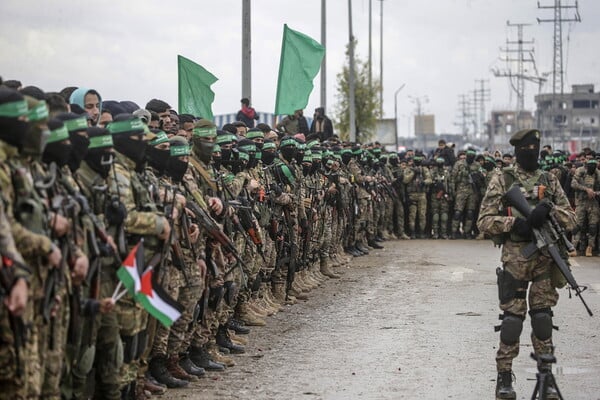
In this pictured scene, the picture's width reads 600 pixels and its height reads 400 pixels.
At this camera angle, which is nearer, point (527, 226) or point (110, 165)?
point (110, 165)

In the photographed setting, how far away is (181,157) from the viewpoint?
29.4ft

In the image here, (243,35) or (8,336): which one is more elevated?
(243,35)

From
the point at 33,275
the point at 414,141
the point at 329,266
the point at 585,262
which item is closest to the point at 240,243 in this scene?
the point at 33,275

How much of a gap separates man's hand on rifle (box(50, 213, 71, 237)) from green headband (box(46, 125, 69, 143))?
0.52 m

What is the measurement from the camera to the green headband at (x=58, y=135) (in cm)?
650

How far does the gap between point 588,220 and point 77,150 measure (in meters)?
17.4

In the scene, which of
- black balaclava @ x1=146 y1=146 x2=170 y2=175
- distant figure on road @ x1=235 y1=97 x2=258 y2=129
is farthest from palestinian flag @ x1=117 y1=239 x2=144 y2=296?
distant figure on road @ x1=235 y1=97 x2=258 y2=129

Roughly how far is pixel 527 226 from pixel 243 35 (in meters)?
11.2

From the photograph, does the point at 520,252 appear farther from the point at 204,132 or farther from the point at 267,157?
the point at 267,157

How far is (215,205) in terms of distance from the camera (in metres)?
9.70

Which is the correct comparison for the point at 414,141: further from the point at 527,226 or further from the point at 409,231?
the point at 527,226

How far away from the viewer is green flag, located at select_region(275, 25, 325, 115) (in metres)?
20.4

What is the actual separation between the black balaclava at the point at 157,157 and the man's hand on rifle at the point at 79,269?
7.92 ft

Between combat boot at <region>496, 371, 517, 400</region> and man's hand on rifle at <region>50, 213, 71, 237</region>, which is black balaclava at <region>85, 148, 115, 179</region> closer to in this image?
man's hand on rifle at <region>50, 213, 71, 237</region>
